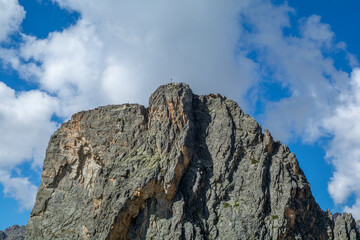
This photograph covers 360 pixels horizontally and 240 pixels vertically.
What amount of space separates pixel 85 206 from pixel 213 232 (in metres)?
31.5

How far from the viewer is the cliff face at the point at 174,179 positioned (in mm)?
82125

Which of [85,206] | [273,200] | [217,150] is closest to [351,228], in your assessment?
[273,200]

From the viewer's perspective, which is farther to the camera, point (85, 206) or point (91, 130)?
point (91, 130)

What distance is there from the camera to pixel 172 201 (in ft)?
272

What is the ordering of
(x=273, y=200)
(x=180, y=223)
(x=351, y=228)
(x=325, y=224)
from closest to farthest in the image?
(x=180, y=223), (x=273, y=200), (x=325, y=224), (x=351, y=228)

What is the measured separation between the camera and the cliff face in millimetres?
82125

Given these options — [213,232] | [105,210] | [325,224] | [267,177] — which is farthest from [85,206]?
[325,224]

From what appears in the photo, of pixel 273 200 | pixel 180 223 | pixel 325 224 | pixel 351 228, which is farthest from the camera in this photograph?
pixel 351 228

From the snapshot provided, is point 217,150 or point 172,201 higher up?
point 217,150

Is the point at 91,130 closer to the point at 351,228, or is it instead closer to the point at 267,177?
the point at 267,177

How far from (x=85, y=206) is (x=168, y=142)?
25.4 meters

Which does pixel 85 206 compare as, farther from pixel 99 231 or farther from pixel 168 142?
pixel 168 142

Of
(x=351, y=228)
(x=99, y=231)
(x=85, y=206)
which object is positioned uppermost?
(x=351, y=228)

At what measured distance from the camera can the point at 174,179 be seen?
8356 cm
